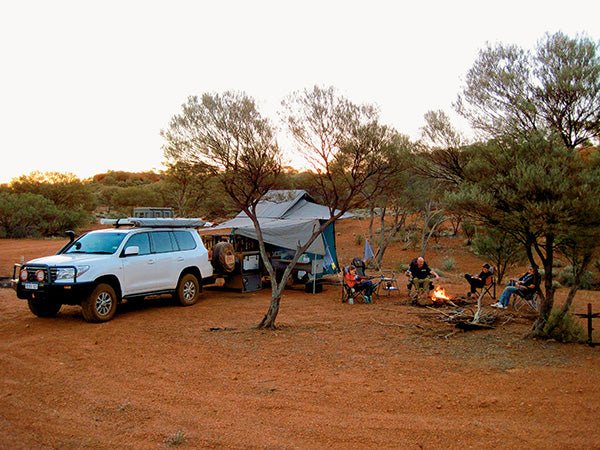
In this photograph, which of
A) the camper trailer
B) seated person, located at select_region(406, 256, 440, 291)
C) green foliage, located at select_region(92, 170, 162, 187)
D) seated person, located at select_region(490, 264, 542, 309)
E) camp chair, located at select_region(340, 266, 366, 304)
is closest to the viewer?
seated person, located at select_region(490, 264, 542, 309)

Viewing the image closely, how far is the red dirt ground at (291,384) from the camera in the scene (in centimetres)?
487

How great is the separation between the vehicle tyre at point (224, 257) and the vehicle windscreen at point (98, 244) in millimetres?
3593

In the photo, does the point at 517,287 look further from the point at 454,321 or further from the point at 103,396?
the point at 103,396

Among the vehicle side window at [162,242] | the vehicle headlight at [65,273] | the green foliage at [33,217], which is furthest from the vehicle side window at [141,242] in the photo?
the green foliage at [33,217]

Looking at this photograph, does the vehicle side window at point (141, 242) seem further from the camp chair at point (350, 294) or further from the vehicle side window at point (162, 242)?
the camp chair at point (350, 294)

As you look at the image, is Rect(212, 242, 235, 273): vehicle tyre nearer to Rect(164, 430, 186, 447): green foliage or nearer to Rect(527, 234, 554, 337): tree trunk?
Rect(527, 234, 554, 337): tree trunk

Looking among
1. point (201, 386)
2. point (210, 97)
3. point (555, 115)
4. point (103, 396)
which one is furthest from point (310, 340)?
point (555, 115)

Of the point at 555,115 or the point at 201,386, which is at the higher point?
the point at 555,115

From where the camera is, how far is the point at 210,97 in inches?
395

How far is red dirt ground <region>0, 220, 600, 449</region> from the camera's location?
4867 mm

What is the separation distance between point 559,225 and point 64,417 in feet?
21.7

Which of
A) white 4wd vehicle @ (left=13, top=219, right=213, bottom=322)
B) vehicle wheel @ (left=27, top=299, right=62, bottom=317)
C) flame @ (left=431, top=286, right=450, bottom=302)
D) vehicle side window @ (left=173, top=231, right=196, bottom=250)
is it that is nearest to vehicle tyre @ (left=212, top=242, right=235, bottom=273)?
white 4wd vehicle @ (left=13, top=219, right=213, bottom=322)

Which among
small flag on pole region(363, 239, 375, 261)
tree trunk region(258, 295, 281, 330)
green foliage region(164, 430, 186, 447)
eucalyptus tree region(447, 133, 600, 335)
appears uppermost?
eucalyptus tree region(447, 133, 600, 335)

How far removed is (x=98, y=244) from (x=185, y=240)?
215cm
